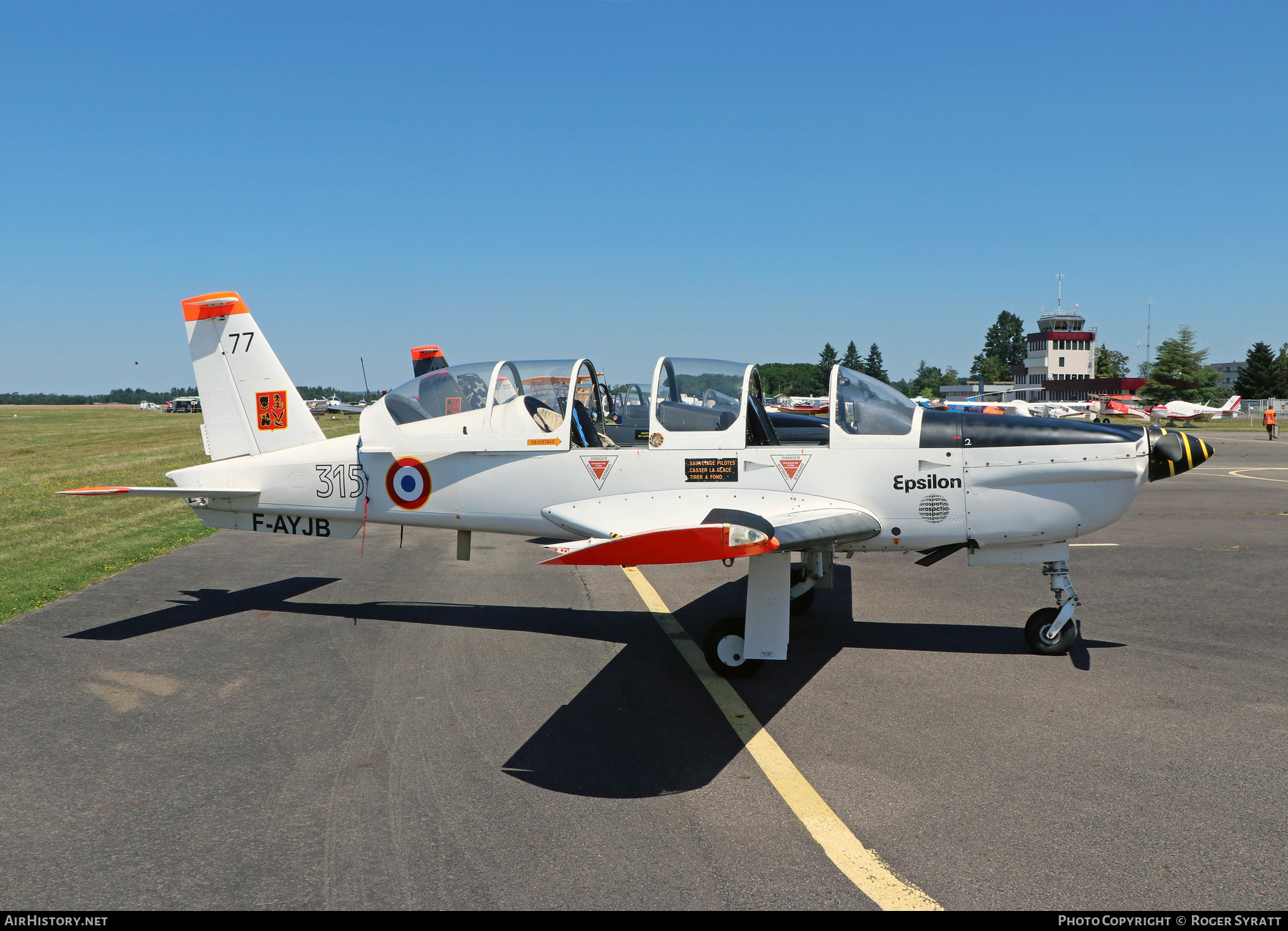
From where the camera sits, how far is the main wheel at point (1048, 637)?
6.48 m

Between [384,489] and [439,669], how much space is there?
6.77 ft

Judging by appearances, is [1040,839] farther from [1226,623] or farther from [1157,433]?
[1226,623]

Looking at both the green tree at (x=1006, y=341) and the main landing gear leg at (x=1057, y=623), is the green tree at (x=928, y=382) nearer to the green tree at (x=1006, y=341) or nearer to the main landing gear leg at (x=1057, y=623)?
the green tree at (x=1006, y=341)

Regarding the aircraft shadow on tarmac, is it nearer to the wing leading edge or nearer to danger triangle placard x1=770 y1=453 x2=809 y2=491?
the wing leading edge

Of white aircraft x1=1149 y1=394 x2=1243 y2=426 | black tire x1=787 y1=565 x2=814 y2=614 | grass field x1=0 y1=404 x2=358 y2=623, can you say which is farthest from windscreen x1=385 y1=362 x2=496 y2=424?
white aircraft x1=1149 y1=394 x2=1243 y2=426

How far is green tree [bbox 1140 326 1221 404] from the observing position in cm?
7662

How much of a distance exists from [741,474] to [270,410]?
201 inches

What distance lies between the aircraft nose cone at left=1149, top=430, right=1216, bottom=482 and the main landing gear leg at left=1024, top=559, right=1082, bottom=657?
40.7 inches

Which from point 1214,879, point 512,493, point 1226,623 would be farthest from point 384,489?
point 1226,623

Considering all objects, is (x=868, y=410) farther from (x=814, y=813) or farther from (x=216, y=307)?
(x=216, y=307)

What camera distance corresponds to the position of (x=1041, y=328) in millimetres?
109438

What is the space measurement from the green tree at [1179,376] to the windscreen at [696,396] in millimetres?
84786
